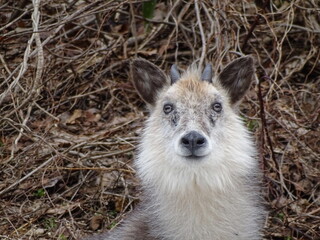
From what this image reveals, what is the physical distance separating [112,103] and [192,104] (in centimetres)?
300

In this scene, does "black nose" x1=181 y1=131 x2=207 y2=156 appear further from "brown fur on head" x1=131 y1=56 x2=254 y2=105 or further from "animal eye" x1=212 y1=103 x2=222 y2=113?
"brown fur on head" x1=131 y1=56 x2=254 y2=105

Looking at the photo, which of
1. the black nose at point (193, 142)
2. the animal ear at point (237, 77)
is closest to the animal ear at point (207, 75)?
the animal ear at point (237, 77)

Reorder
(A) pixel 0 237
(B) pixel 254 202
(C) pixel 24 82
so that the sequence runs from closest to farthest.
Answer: (B) pixel 254 202
(A) pixel 0 237
(C) pixel 24 82

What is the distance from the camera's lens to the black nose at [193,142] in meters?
4.37

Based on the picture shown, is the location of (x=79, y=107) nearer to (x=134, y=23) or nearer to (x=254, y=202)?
(x=134, y=23)

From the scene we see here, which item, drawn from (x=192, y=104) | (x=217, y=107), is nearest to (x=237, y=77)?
(x=217, y=107)

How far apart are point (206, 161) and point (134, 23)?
354cm

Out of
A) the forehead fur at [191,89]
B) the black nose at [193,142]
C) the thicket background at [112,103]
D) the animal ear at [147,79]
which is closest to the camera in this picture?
the black nose at [193,142]

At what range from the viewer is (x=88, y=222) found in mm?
6188

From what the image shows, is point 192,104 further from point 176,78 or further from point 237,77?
point 237,77

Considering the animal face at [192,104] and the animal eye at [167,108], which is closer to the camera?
the animal face at [192,104]

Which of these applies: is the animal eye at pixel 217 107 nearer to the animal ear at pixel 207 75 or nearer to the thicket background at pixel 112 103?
the animal ear at pixel 207 75

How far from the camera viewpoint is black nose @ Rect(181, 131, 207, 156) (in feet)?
14.3

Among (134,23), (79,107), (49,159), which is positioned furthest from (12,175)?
(134,23)
